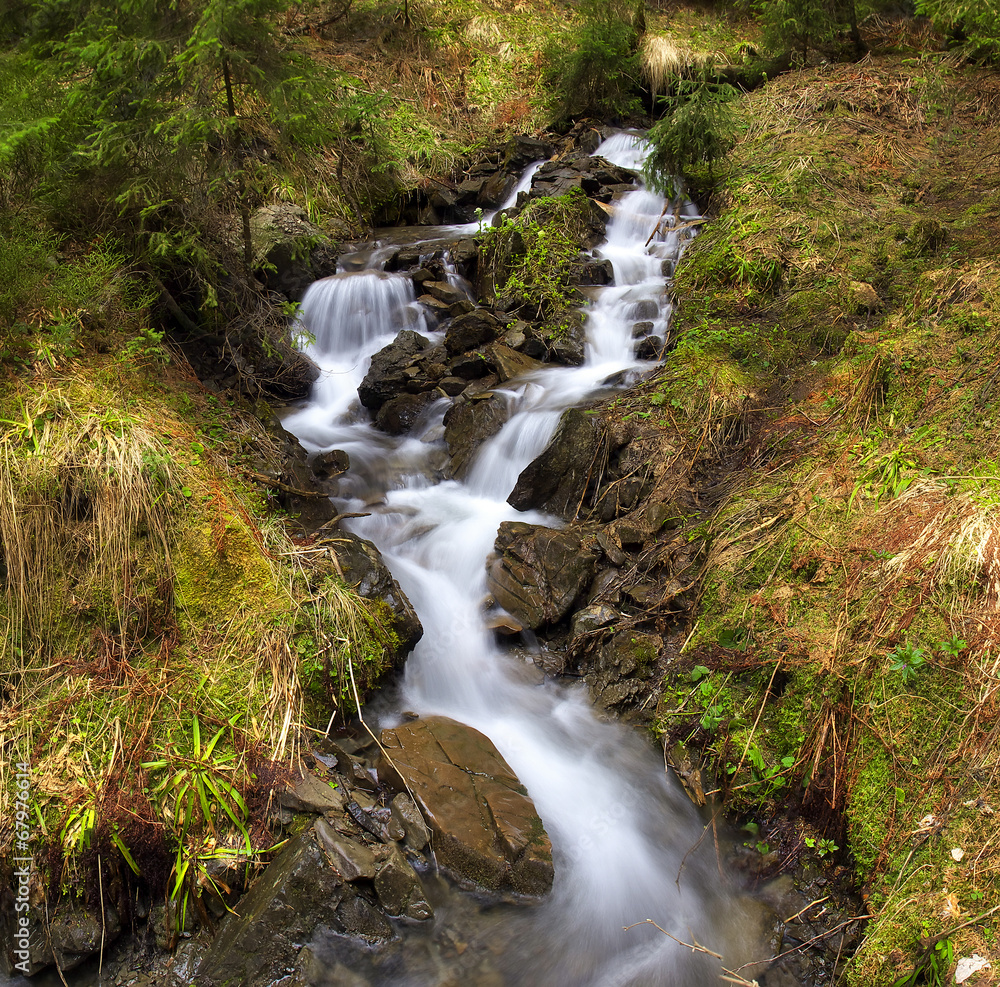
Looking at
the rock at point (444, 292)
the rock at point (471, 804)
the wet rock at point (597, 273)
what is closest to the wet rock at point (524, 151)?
the wet rock at point (597, 273)

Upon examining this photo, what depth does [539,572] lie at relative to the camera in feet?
17.7

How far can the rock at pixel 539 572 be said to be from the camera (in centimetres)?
524

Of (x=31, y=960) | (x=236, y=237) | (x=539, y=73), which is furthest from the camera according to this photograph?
(x=539, y=73)

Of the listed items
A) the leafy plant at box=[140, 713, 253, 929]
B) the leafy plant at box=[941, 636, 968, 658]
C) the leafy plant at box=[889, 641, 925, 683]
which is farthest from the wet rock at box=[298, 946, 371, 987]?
the leafy plant at box=[941, 636, 968, 658]

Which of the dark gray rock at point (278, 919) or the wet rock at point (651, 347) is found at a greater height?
the wet rock at point (651, 347)

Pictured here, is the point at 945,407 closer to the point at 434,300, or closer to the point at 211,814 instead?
the point at 211,814

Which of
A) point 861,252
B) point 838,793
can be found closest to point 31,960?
point 838,793

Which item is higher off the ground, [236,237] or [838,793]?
[236,237]

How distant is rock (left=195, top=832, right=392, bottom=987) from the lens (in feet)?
10.1

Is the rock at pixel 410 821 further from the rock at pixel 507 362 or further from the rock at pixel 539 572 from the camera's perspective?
the rock at pixel 507 362

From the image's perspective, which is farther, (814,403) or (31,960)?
(814,403)

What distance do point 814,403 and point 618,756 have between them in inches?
129

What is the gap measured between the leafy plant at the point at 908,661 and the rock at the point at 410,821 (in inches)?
96.2

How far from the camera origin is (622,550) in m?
5.42
